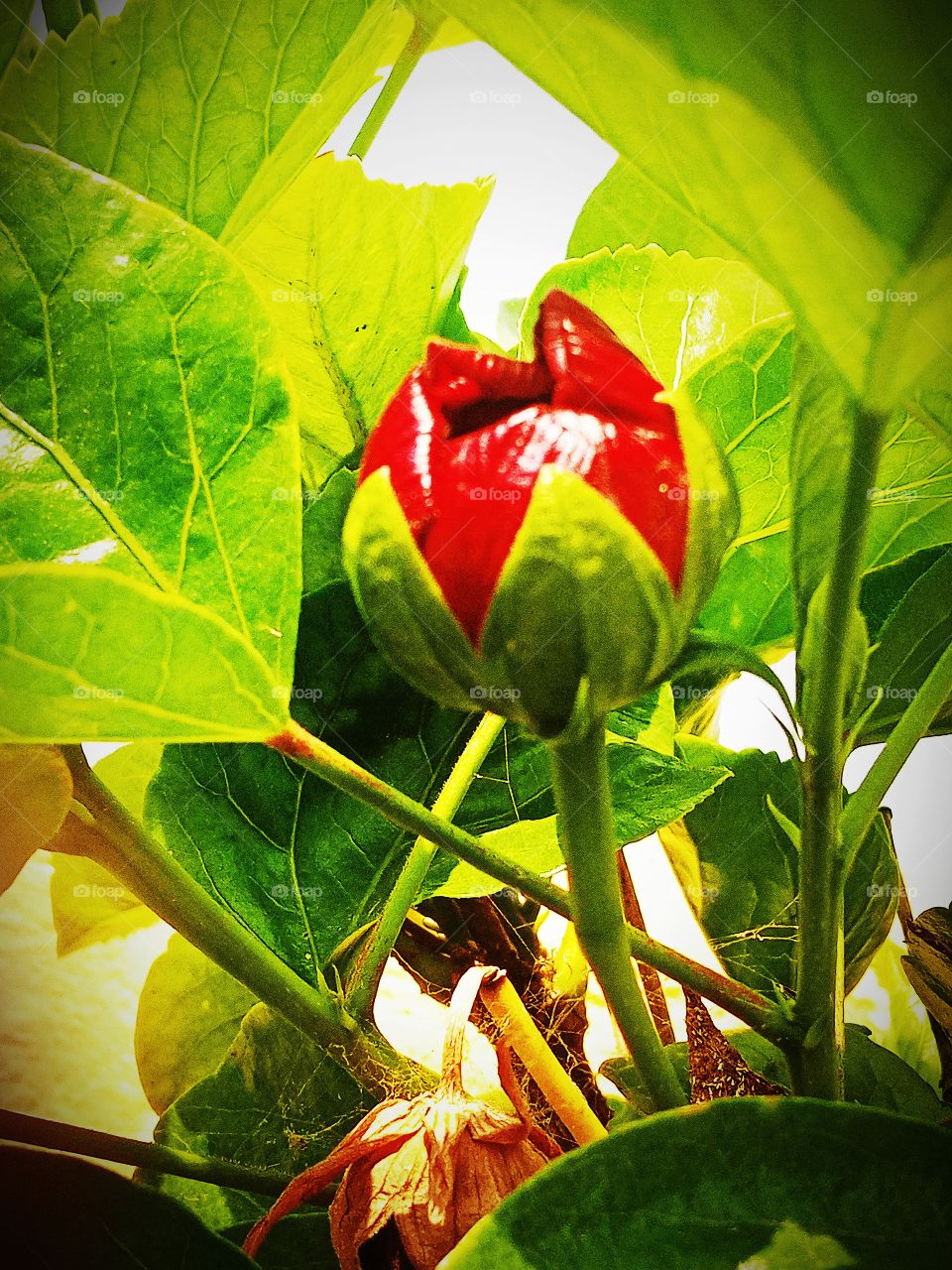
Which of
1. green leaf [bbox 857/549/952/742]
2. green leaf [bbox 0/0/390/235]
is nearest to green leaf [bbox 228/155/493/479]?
green leaf [bbox 0/0/390/235]

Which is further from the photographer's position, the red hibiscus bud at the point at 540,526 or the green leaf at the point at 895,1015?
the green leaf at the point at 895,1015

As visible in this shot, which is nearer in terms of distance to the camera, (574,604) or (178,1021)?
(574,604)

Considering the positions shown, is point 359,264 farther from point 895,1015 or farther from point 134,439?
point 895,1015

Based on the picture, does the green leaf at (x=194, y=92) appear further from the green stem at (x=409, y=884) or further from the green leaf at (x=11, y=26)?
the green stem at (x=409, y=884)

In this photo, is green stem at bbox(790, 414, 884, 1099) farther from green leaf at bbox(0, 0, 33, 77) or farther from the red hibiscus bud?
green leaf at bbox(0, 0, 33, 77)

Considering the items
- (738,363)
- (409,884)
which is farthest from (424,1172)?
(738,363)

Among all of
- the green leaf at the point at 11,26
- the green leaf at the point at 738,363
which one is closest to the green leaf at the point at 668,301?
the green leaf at the point at 738,363

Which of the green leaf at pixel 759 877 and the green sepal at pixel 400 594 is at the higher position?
the green sepal at pixel 400 594
